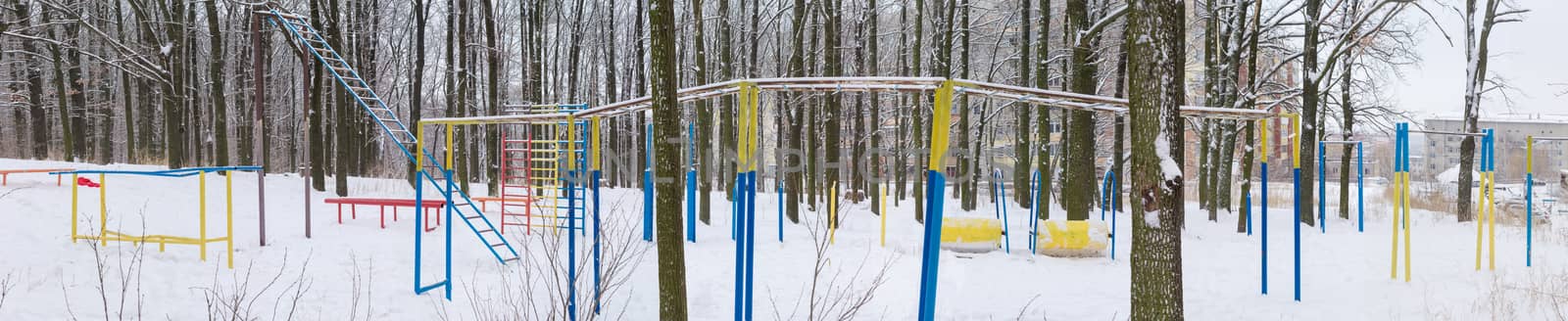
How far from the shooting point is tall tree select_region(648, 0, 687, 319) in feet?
17.6

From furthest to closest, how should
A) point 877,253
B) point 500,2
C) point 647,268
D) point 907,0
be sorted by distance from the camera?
point 500,2, point 907,0, point 877,253, point 647,268

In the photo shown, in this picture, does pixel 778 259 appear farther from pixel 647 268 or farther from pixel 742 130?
pixel 742 130

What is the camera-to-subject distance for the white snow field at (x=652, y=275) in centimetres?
688

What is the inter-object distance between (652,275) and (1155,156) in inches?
241

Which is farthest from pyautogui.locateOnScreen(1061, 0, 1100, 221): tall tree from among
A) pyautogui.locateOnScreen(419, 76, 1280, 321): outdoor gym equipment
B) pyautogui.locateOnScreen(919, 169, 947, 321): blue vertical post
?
pyautogui.locateOnScreen(919, 169, 947, 321): blue vertical post

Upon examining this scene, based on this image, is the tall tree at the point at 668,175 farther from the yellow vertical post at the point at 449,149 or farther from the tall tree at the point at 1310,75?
the tall tree at the point at 1310,75

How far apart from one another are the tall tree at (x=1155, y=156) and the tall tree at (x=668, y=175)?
2991 mm

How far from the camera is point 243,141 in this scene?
20.8 meters

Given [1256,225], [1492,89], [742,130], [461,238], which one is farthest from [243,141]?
[1492,89]

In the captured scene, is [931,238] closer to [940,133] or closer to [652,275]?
[940,133]

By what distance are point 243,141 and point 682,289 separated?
20.4 metres

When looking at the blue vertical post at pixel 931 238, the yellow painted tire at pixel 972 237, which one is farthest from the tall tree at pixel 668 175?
the yellow painted tire at pixel 972 237

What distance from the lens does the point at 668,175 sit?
545cm

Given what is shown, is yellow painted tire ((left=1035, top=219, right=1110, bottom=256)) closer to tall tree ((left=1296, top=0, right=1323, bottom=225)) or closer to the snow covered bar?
the snow covered bar
